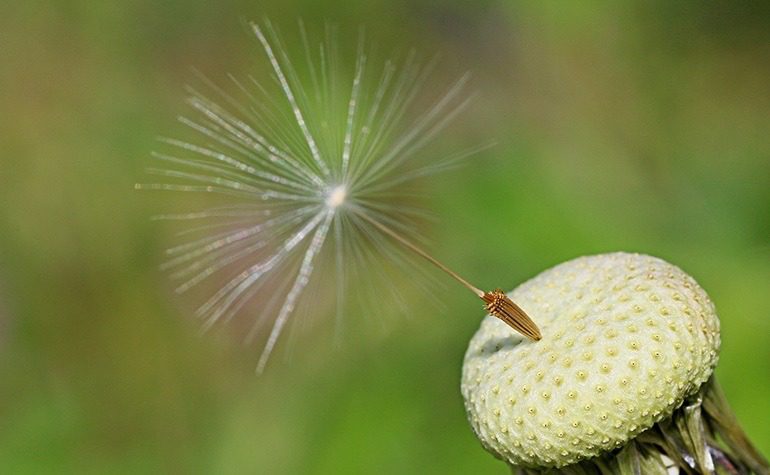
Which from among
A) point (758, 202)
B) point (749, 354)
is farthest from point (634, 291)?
point (758, 202)

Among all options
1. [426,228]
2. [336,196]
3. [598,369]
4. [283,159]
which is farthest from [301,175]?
[426,228]

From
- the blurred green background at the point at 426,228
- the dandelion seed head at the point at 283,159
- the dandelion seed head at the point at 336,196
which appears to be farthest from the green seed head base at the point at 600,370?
the blurred green background at the point at 426,228

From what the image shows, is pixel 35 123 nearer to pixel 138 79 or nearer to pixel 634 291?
pixel 138 79

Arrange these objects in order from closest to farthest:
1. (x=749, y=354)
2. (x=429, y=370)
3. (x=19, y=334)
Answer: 1. (x=749, y=354)
2. (x=429, y=370)
3. (x=19, y=334)

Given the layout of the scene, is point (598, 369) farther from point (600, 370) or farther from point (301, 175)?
point (301, 175)

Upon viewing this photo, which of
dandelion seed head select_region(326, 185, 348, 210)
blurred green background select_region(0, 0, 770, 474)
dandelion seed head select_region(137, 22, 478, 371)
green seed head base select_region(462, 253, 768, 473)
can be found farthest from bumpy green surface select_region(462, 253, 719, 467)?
blurred green background select_region(0, 0, 770, 474)
